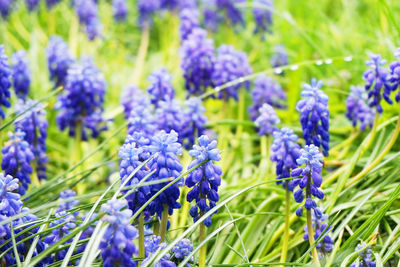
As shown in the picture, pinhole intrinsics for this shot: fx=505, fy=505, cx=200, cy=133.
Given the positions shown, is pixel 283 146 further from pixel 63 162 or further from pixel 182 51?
pixel 63 162

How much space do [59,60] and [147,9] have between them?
2.28m

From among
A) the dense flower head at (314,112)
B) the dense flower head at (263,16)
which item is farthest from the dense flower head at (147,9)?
the dense flower head at (314,112)

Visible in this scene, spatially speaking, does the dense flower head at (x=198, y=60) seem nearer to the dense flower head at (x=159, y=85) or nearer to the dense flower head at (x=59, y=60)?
the dense flower head at (x=159, y=85)

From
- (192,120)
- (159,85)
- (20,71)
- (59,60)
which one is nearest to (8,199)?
(192,120)

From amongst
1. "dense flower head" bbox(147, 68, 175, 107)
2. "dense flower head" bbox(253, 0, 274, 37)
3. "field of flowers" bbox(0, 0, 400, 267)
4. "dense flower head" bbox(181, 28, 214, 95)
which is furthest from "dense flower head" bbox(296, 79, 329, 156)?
"dense flower head" bbox(253, 0, 274, 37)

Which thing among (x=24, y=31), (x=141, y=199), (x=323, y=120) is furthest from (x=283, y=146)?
(x=24, y=31)

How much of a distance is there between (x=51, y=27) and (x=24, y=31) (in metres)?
0.67

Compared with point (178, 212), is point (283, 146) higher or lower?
higher

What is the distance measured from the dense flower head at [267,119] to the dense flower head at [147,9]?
3.60 m

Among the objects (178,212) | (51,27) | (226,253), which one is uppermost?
(51,27)

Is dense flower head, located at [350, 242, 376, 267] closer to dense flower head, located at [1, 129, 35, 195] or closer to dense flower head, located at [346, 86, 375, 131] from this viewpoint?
dense flower head, located at [346, 86, 375, 131]

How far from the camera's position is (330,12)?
27.9 ft

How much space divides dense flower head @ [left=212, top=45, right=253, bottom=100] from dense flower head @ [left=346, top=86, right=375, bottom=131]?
→ 1.08 m

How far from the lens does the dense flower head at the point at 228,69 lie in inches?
183
